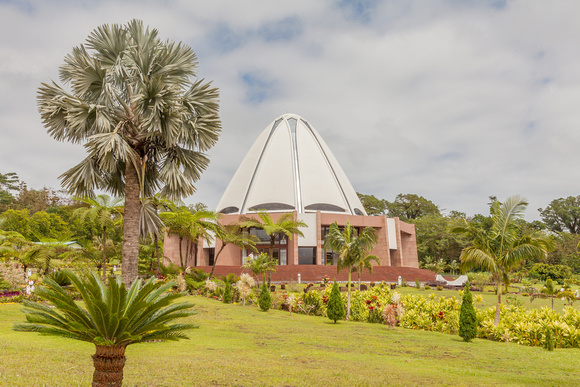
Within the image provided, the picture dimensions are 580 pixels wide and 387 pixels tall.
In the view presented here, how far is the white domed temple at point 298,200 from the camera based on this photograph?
120 ft

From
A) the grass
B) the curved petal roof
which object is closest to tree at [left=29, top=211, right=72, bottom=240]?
the curved petal roof

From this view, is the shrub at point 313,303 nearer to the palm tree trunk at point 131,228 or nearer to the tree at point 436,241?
the palm tree trunk at point 131,228

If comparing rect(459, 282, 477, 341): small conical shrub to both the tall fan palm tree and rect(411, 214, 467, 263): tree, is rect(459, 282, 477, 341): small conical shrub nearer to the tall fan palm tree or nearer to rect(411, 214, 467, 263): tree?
the tall fan palm tree

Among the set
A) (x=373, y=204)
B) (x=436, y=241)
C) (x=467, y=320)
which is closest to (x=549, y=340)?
(x=467, y=320)

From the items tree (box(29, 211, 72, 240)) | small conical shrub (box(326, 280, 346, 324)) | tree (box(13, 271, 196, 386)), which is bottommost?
small conical shrub (box(326, 280, 346, 324))

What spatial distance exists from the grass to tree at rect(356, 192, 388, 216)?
5115 centimetres

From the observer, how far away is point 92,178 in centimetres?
1023

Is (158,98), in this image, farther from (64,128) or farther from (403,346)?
(403,346)

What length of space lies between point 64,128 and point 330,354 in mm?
8185

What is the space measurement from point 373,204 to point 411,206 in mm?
5901

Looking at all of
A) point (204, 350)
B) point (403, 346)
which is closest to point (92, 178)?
point (204, 350)

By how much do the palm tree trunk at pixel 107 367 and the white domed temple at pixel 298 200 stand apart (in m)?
29.5

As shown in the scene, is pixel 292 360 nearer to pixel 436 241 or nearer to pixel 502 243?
pixel 502 243

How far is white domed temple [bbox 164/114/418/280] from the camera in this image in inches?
1446
